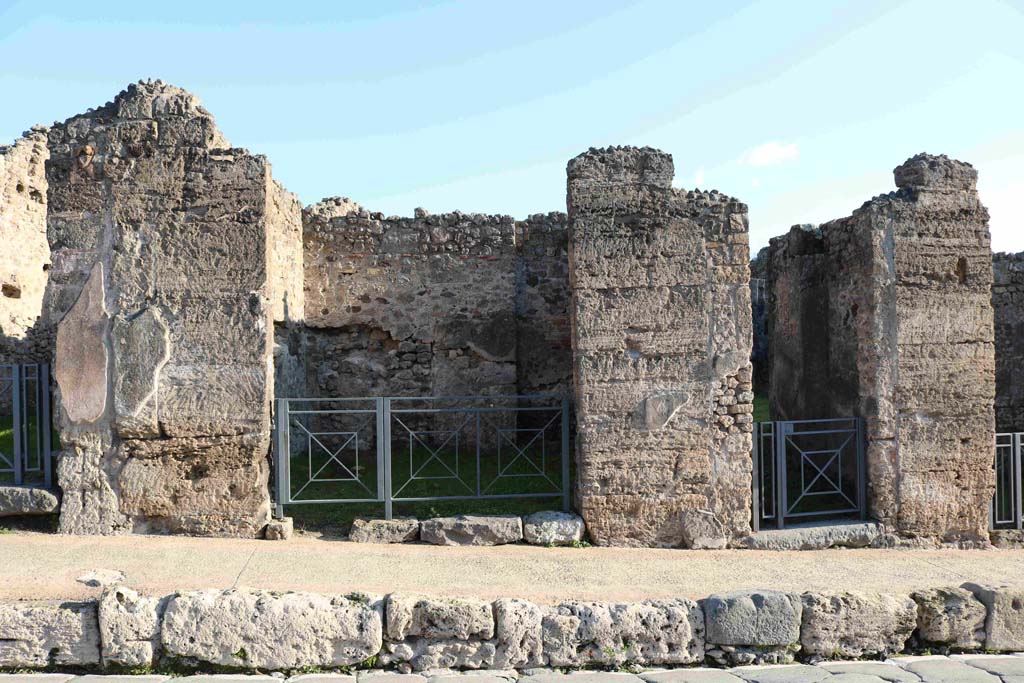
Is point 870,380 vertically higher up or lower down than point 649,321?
lower down

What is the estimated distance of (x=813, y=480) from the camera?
7082 mm

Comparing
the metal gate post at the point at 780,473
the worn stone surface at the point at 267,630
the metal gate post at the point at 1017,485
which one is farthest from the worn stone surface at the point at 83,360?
the metal gate post at the point at 1017,485

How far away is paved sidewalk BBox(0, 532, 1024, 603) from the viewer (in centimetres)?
509

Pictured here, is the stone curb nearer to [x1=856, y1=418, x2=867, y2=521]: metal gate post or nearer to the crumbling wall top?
[x1=856, y1=418, x2=867, y2=521]: metal gate post

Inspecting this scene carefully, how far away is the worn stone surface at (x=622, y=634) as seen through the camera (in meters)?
4.44

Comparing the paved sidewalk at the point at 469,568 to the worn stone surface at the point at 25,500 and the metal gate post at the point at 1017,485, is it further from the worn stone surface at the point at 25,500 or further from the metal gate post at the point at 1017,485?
the metal gate post at the point at 1017,485

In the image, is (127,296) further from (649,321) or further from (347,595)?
(649,321)

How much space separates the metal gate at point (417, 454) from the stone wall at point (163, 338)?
1.58 ft

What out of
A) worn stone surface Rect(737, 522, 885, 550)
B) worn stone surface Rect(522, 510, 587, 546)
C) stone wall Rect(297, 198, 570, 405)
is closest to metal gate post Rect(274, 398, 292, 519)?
worn stone surface Rect(522, 510, 587, 546)

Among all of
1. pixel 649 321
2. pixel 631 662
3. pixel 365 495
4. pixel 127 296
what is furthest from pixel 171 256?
pixel 631 662

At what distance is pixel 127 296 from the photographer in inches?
256

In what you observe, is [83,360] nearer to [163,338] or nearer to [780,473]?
[163,338]

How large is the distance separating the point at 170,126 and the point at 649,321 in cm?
466

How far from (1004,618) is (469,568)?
363 centimetres
